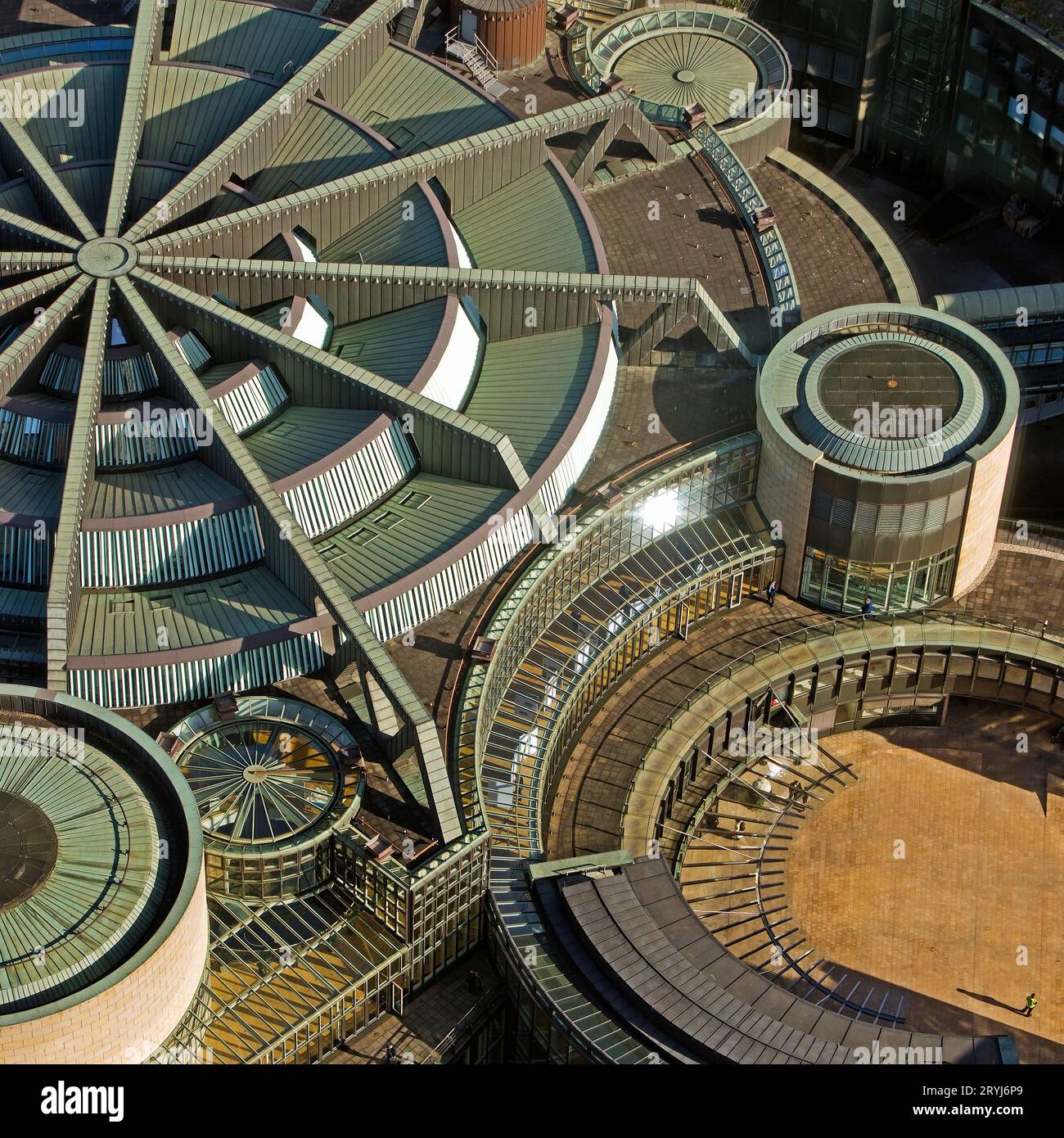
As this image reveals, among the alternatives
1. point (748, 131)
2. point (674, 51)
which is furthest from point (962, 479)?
point (674, 51)

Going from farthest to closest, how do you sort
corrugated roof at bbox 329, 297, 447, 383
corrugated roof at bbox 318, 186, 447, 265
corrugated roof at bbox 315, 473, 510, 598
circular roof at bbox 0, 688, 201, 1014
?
corrugated roof at bbox 318, 186, 447, 265
corrugated roof at bbox 329, 297, 447, 383
corrugated roof at bbox 315, 473, 510, 598
circular roof at bbox 0, 688, 201, 1014

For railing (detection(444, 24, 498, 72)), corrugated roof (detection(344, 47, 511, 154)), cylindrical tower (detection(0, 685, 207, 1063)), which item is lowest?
cylindrical tower (detection(0, 685, 207, 1063))

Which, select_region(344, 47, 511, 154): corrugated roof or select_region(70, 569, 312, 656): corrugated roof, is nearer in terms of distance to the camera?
select_region(70, 569, 312, 656): corrugated roof

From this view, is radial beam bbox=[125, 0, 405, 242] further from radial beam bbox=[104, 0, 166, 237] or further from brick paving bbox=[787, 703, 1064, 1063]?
brick paving bbox=[787, 703, 1064, 1063]

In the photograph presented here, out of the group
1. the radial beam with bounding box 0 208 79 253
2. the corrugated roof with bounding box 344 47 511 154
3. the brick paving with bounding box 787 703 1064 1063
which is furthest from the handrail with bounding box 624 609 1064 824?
the radial beam with bounding box 0 208 79 253

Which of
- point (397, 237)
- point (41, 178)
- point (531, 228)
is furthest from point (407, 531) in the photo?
point (41, 178)

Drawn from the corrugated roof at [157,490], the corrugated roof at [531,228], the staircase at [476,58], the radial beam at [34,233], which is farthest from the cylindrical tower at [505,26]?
the corrugated roof at [157,490]
